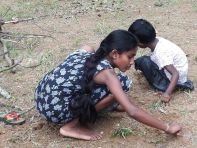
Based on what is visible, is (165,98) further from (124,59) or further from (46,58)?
(46,58)

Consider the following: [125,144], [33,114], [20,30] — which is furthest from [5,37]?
[125,144]

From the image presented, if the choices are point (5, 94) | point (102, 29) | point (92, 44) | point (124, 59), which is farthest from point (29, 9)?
point (124, 59)

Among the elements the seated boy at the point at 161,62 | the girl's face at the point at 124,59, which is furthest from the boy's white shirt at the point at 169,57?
the girl's face at the point at 124,59

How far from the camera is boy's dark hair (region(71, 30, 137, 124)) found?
2.85 metres

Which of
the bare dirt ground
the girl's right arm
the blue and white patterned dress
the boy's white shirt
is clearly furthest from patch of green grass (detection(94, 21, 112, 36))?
the girl's right arm

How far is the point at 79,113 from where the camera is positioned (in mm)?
2971

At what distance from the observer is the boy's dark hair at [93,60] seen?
9.36ft

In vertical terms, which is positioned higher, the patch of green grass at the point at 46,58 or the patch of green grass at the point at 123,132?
the patch of green grass at the point at 123,132

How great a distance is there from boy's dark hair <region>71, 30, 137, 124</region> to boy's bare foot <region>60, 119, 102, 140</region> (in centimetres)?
13

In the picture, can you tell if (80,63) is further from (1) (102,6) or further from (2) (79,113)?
(1) (102,6)

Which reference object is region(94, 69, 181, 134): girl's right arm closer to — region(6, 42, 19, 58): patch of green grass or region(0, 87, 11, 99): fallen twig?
region(0, 87, 11, 99): fallen twig

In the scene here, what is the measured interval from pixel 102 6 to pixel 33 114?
10.2 feet

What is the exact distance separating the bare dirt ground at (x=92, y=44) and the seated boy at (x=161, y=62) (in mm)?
99

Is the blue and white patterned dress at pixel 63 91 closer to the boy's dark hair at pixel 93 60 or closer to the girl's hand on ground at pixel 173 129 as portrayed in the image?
the boy's dark hair at pixel 93 60
